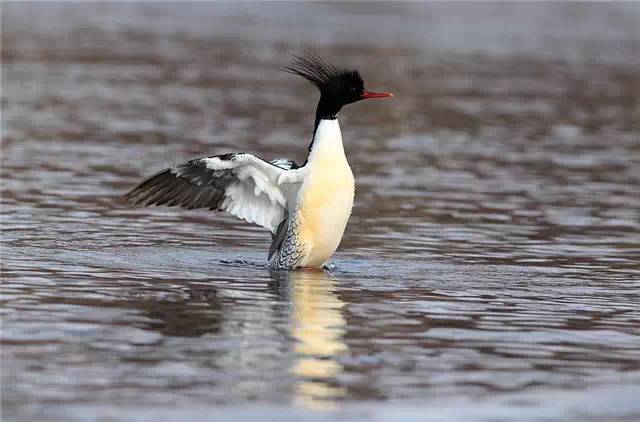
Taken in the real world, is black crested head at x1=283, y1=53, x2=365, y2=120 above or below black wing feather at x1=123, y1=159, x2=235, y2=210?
above

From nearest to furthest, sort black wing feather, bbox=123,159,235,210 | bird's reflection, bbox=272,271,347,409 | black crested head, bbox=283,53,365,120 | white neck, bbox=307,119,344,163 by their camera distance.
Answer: bird's reflection, bbox=272,271,347,409 → white neck, bbox=307,119,344,163 → black crested head, bbox=283,53,365,120 → black wing feather, bbox=123,159,235,210

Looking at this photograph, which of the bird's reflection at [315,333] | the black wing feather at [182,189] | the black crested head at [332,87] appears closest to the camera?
the bird's reflection at [315,333]

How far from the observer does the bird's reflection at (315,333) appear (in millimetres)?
7910

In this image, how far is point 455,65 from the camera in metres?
31.0

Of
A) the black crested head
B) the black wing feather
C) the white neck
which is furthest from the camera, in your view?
the black wing feather

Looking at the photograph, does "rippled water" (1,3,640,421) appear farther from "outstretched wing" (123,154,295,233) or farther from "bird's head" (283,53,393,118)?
"bird's head" (283,53,393,118)

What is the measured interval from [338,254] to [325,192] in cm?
115

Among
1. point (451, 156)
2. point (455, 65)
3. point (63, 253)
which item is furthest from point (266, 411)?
point (455, 65)

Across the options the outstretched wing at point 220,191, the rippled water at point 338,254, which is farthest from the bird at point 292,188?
the rippled water at point 338,254

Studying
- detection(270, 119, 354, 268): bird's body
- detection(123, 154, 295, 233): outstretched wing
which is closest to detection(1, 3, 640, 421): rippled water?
detection(270, 119, 354, 268): bird's body

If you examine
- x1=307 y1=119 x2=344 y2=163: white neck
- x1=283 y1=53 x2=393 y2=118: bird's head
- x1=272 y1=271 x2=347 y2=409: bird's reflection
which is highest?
x1=283 y1=53 x2=393 y2=118: bird's head

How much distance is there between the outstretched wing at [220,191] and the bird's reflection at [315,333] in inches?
26.8

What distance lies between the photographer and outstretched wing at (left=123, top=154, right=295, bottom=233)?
12.4m

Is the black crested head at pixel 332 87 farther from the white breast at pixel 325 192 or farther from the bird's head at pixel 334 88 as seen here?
the white breast at pixel 325 192
